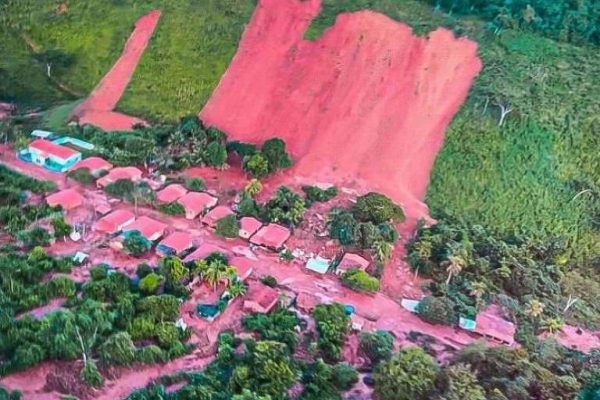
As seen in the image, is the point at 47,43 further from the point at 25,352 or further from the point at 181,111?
the point at 25,352

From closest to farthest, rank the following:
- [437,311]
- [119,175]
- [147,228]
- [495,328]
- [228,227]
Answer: [495,328]
[437,311]
[147,228]
[228,227]
[119,175]

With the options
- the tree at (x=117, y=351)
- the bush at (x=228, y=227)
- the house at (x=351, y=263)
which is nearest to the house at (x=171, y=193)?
the bush at (x=228, y=227)

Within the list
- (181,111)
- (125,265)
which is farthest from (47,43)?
(125,265)

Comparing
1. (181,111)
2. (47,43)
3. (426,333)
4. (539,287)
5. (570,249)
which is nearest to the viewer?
(426,333)

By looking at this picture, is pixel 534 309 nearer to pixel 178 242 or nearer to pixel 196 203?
pixel 178 242

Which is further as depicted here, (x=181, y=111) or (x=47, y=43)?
(x=47, y=43)

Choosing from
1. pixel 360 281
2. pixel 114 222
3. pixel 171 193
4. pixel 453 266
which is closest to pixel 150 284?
pixel 114 222

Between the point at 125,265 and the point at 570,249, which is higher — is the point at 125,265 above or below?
below

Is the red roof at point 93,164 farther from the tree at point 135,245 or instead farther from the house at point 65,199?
the tree at point 135,245
